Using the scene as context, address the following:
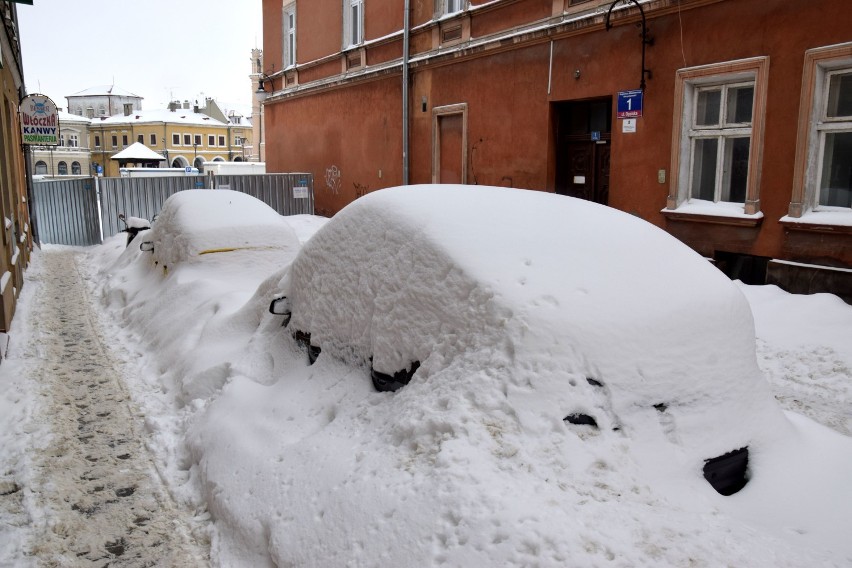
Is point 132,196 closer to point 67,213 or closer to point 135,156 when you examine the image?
point 67,213

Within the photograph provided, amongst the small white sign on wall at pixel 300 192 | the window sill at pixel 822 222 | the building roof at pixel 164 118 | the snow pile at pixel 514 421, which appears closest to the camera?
the snow pile at pixel 514 421

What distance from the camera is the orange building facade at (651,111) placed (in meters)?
7.50

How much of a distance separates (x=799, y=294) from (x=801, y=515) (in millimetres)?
5659

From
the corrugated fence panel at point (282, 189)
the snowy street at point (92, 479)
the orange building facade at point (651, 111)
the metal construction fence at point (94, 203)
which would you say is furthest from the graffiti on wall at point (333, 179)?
the snowy street at point (92, 479)

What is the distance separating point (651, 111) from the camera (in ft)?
30.4

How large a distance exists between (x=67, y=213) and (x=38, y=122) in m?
2.77

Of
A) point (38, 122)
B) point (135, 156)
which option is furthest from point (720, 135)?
point (135, 156)

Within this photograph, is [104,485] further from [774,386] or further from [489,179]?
[489,179]

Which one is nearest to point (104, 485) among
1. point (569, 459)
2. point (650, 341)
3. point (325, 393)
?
point (325, 393)

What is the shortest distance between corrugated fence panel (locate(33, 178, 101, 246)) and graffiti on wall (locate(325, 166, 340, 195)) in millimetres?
5598

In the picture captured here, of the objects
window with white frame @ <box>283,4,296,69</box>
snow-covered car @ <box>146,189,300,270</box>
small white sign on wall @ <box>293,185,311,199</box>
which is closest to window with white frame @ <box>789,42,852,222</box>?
snow-covered car @ <box>146,189,300,270</box>

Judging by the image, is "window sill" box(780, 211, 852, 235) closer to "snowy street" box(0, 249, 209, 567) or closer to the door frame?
the door frame

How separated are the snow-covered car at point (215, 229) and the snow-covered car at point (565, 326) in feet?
13.5

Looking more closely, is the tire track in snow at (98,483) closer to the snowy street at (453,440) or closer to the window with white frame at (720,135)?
the snowy street at (453,440)
